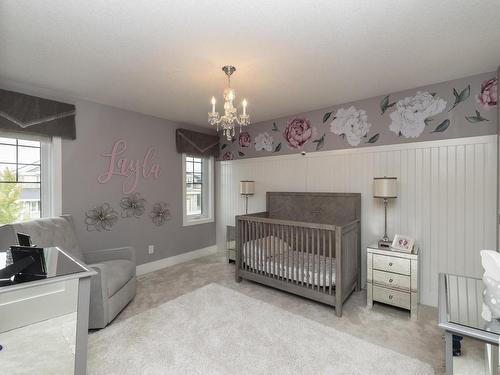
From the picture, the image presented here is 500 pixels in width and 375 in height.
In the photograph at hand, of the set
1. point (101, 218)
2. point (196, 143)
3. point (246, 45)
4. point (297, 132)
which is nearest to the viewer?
point (246, 45)

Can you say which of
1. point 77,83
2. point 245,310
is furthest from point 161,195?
point 245,310

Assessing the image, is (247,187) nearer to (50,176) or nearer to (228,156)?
(228,156)

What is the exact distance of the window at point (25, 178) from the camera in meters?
2.43

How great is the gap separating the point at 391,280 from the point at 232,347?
1.62 meters

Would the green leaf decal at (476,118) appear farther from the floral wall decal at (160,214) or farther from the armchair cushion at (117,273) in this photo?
the floral wall decal at (160,214)

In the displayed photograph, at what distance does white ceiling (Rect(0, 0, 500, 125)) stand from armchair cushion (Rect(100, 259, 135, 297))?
180 centimetres

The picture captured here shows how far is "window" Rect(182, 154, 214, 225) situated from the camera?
13.2ft

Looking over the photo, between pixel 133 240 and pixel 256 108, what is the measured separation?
244cm

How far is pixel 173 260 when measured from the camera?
3781 mm

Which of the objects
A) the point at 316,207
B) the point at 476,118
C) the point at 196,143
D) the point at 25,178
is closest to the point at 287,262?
the point at 316,207

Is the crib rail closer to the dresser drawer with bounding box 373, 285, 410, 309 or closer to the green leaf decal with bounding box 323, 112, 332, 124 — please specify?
the dresser drawer with bounding box 373, 285, 410, 309

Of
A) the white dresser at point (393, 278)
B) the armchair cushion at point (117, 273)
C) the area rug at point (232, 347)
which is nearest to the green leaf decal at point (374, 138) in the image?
the white dresser at point (393, 278)

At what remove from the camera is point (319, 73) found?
7.33 ft

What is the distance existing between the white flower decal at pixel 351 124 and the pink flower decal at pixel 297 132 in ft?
1.16
